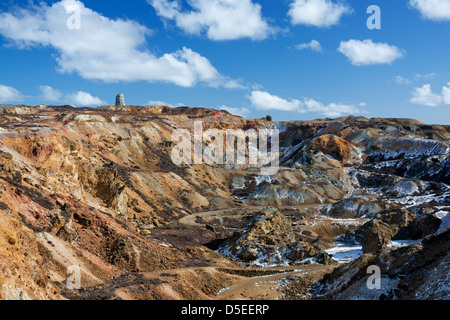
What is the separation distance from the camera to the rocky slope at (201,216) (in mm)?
22312

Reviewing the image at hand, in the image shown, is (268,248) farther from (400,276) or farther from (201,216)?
(201,216)

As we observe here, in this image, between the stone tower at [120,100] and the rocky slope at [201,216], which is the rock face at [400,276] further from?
the stone tower at [120,100]

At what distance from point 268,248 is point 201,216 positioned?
23.4 m

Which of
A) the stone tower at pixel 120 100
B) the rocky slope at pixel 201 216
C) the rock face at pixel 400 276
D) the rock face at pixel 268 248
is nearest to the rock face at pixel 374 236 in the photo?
the rocky slope at pixel 201 216

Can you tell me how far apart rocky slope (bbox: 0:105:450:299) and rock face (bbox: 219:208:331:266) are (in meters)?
0.17

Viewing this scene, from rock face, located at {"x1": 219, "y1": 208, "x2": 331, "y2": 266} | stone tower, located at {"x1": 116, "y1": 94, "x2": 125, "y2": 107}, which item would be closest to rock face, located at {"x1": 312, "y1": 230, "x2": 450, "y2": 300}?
rock face, located at {"x1": 219, "y1": 208, "x2": 331, "y2": 266}

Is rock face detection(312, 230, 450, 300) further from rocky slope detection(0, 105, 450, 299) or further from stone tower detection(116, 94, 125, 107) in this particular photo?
stone tower detection(116, 94, 125, 107)

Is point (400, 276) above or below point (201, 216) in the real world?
above

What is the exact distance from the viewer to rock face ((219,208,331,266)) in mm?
36844

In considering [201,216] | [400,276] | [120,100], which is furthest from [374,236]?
[120,100]

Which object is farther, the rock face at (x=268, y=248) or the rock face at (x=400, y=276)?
the rock face at (x=268, y=248)

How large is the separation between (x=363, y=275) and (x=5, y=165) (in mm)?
30901

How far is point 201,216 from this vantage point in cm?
6003

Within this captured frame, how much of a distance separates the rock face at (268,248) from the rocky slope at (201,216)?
17 centimetres
